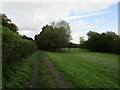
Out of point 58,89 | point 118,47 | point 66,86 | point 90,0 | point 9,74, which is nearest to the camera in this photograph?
point 58,89

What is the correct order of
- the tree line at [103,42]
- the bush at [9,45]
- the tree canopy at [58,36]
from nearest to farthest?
the bush at [9,45] → the tree canopy at [58,36] → the tree line at [103,42]

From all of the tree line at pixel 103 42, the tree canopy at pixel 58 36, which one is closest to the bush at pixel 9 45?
the tree canopy at pixel 58 36

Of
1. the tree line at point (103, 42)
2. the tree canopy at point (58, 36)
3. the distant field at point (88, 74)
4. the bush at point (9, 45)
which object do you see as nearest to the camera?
the bush at point (9, 45)

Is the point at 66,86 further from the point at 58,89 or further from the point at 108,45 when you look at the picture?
the point at 108,45

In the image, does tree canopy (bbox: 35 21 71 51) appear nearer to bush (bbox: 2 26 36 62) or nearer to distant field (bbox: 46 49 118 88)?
distant field (bbox: 46 49 118 88)

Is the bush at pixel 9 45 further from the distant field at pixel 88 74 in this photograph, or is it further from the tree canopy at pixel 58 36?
the tree canopy at pixel 58 36

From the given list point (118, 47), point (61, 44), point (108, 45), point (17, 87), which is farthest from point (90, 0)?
point (108, 45)

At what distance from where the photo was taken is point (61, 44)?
46.2 m

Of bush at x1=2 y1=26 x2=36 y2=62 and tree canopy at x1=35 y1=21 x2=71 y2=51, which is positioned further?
tree canopy at x1=35 y1=21 x2=71 y2=51

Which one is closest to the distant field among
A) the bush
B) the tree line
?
the bush

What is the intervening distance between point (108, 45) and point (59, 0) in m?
47.2

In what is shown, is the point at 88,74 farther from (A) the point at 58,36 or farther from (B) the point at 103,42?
(B) the point at 103,42

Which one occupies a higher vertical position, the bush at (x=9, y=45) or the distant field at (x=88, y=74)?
the bush at (x=9, y=45)

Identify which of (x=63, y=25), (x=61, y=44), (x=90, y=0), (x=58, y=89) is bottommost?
(x=58, y=89)
